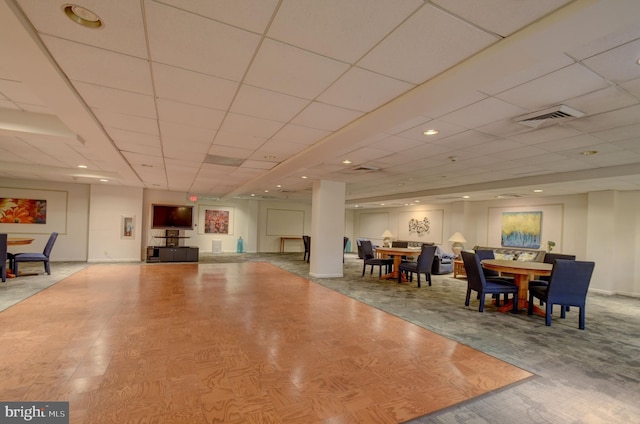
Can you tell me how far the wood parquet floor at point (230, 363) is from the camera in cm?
213

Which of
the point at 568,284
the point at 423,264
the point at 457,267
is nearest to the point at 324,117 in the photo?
the point at 568,284

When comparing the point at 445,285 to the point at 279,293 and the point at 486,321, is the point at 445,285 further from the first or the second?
the point at 279,293

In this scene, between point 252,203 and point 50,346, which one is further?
point 252,203

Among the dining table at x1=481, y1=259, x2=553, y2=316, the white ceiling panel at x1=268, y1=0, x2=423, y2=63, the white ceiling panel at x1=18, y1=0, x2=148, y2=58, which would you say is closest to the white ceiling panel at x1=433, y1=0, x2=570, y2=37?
the white ceiling panel at x1=268, y1=0, x2=423, y2=63

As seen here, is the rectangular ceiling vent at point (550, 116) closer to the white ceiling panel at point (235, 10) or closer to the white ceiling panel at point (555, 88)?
the white ceiling panel at point (555, 88)

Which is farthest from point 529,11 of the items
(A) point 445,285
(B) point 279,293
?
(A) point 445,285

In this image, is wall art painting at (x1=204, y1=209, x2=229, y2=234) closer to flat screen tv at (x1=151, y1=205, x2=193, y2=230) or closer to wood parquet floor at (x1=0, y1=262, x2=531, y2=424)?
flat screen tv at (x1=151, y1=205, x2=193, y2=230)

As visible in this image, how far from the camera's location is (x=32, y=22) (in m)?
1.89

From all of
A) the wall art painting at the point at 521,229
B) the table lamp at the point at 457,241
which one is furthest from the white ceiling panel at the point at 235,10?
the wall art painting at the point at 521,229

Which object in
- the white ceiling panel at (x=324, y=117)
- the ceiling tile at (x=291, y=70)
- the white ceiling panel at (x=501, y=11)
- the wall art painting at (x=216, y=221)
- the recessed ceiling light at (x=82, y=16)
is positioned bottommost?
the wall art painting at (x=216, y=221)

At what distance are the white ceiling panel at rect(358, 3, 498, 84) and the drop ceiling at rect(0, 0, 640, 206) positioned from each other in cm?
1

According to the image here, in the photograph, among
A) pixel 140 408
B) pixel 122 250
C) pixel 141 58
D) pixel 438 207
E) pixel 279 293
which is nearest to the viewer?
pixel 140 408

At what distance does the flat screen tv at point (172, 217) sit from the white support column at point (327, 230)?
5.54 meters

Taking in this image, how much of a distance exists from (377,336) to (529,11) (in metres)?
3.25
